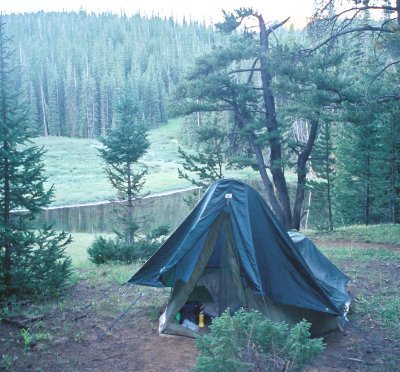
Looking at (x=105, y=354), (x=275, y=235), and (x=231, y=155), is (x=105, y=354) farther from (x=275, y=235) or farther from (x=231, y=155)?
(x=231, y=155)

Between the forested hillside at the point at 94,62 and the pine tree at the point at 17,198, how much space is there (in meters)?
52.7

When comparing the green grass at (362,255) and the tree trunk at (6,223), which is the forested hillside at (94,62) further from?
the tree trunk at (6,223)

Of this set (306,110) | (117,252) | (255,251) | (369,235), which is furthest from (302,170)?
(255,251)

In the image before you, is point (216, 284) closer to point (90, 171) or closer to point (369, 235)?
point (369, 235)

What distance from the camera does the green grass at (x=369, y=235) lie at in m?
17.2

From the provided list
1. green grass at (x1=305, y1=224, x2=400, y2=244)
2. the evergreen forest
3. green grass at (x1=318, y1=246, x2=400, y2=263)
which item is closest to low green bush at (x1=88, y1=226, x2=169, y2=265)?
the evergreen forest

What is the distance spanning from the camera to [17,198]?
8633 millimetres

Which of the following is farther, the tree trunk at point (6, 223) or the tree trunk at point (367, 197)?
the tree trunk at point (367, 197)

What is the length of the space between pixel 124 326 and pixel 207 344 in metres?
4.18

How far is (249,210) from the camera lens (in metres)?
7.03

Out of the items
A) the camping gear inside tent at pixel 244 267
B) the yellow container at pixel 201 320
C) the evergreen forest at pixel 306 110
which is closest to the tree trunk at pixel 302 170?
the evergreen forest at pixel 306 110

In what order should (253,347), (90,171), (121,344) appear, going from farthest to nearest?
(90,171)
(121,344)
(253,347)

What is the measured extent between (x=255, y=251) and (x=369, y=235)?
515 inches

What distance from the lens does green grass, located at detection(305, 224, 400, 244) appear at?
17.2 metres
